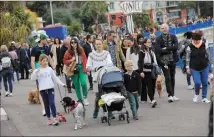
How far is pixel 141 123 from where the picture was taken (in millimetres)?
10398

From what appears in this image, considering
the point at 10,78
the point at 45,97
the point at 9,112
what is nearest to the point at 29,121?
the point at 45,97

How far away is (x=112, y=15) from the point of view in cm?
7675

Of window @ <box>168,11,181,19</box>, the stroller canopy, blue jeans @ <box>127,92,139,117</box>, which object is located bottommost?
window @ <box>168,11,181,19</box>

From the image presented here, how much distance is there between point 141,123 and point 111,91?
3.12 ft

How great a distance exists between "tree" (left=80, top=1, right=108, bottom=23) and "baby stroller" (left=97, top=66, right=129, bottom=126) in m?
58.0

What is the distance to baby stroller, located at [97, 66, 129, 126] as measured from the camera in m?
10.4

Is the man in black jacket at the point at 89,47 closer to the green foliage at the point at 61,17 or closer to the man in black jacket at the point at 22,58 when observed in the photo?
the man in black jacket at the point at 22,58

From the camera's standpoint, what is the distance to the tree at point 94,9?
226 feet

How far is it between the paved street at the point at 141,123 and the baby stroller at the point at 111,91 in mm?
272

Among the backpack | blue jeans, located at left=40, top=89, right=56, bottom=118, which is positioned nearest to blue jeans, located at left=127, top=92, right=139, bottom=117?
blue jeans, located at left=40, top=89, right=56, bottom=118

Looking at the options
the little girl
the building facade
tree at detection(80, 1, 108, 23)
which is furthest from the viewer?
the building facade

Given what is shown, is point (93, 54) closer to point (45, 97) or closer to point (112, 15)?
point (45, 97)

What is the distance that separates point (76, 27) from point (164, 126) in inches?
1950

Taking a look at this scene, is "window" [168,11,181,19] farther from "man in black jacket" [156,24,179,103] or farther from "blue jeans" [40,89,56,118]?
"blue jeans" [40,89,56,118]
